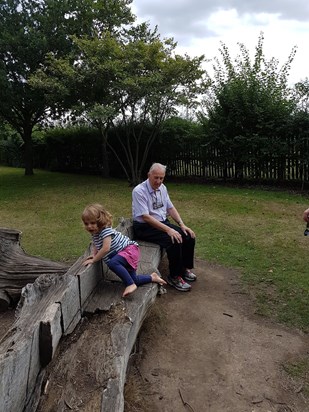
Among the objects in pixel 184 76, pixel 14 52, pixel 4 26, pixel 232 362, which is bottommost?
pixel 232 362

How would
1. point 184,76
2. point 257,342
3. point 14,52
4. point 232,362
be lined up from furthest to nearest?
1. point 14,52
2. point 184,76
3. point 257,342
4. point 232,362

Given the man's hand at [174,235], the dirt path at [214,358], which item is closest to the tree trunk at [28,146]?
the man's hand at [174,235]

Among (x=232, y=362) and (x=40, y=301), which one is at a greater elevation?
(x=40, y=301)

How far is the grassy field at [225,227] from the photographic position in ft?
15.1

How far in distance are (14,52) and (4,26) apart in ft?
3.31

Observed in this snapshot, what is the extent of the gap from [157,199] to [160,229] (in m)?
0.39

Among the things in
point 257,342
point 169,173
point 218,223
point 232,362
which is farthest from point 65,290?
point 169,173

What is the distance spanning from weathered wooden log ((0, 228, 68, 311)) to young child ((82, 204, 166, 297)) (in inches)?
38.9

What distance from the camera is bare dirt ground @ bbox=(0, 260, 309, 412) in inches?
100

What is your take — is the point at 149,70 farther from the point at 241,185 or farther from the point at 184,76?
the point at 241,185

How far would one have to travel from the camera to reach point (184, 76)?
11.7 metres

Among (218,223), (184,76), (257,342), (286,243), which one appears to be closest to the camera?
(257,342)

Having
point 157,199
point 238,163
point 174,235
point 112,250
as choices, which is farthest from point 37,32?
point 112,250

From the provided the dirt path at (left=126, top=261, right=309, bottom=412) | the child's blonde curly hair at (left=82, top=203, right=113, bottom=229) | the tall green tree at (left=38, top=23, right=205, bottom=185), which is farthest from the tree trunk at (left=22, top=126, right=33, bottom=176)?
the child's blonde curly hair at (left=82, top=203, right=113, bottom=229)
